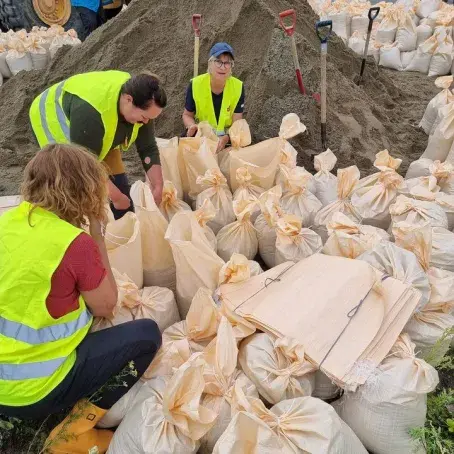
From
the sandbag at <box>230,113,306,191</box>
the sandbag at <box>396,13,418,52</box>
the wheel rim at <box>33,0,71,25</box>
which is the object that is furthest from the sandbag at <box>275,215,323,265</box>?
the wheel rim at <box>33,0,71,25</box>

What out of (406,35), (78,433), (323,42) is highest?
(323,42)

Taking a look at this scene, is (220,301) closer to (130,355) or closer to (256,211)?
(130,355)

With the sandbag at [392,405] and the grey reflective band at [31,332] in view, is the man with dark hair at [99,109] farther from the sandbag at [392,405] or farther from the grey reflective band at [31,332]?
the sandbag at [392,405]

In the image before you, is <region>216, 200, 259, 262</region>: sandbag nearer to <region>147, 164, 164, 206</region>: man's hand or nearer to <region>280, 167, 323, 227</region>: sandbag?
<region>280, 167, 323, 227</region>: sandbag

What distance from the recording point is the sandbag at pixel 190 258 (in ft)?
6.34

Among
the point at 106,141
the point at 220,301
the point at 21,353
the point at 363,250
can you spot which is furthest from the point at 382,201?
the point at 21,353

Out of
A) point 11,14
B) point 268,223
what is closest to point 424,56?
point 268,223

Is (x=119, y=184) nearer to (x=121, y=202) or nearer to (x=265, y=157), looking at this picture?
(x=121, y=202)

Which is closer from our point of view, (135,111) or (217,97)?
(135,111)

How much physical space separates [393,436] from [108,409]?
0.99 meters

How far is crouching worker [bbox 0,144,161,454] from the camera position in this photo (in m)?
1.35

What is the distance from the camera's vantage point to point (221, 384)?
1.55 meters

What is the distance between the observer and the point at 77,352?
152cm

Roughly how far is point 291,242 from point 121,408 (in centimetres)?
106
